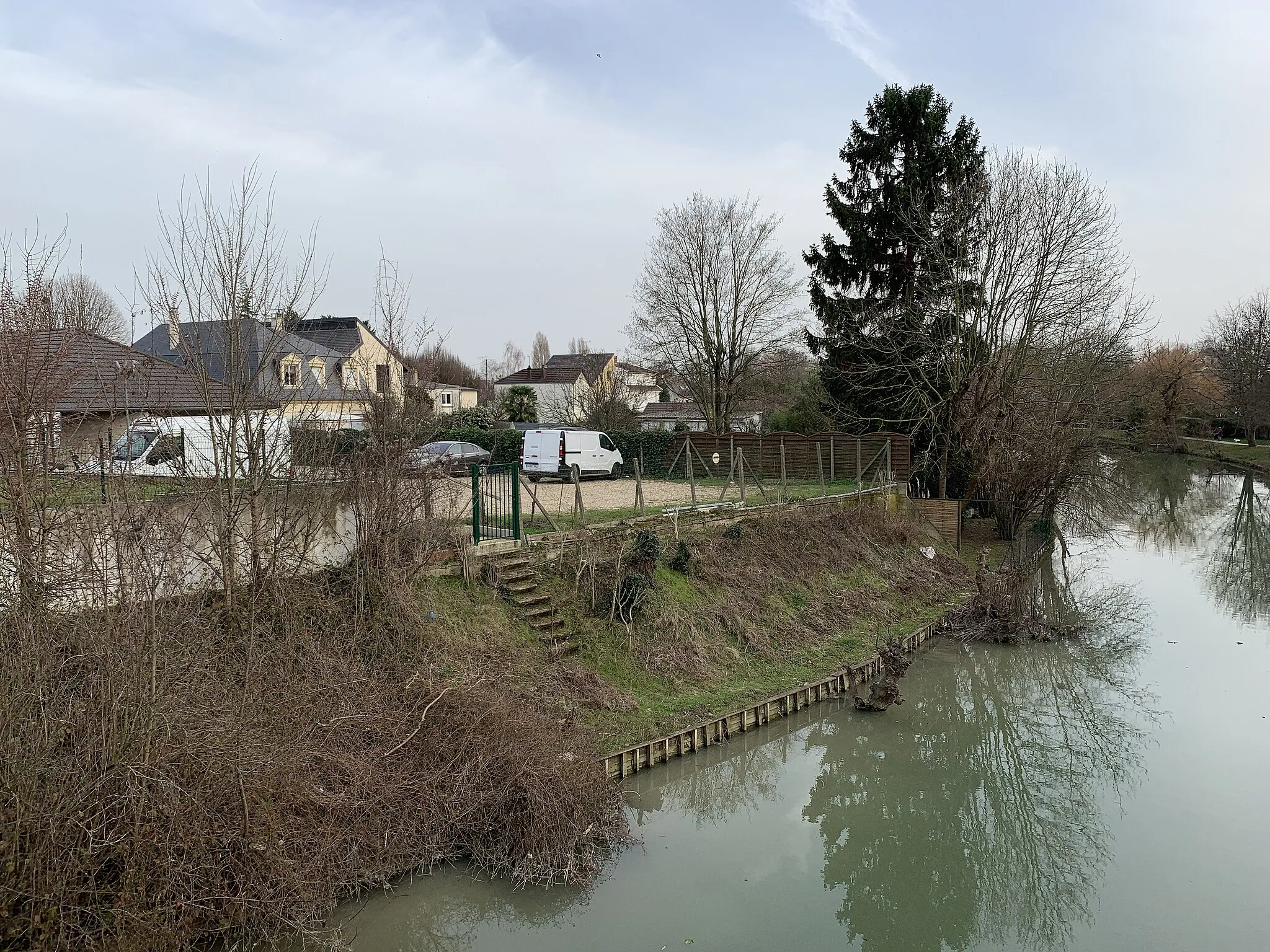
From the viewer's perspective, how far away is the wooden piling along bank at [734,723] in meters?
A: 10.4

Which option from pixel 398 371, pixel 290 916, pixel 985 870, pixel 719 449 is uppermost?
pixel 398 371

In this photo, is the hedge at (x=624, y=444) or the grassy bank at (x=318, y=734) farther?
the hedge at (x=624, y=444)

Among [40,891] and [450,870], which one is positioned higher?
[40,891]

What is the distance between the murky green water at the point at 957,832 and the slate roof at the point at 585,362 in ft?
140

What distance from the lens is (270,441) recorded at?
32.8ft

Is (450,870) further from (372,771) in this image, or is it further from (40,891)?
(40,891)

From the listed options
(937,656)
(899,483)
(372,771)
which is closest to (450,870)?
(372,771)

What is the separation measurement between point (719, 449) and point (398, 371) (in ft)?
63.5

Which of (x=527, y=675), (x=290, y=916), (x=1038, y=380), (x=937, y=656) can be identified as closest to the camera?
(x=290, y=916)

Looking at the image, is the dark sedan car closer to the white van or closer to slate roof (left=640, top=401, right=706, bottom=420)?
the white van

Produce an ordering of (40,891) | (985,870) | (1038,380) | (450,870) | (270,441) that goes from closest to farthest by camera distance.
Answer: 1. (40,891)
2. (450,870)
3. (985,870)
4. (270,441)
5. (1038,380)

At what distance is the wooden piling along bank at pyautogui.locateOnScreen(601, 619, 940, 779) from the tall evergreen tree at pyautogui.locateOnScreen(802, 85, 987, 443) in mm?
13117

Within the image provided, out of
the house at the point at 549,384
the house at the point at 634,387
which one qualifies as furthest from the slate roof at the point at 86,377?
the house at the point at 549,384

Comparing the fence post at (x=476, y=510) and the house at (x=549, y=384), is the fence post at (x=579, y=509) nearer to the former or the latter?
the fence post at (x=476, y=510)
